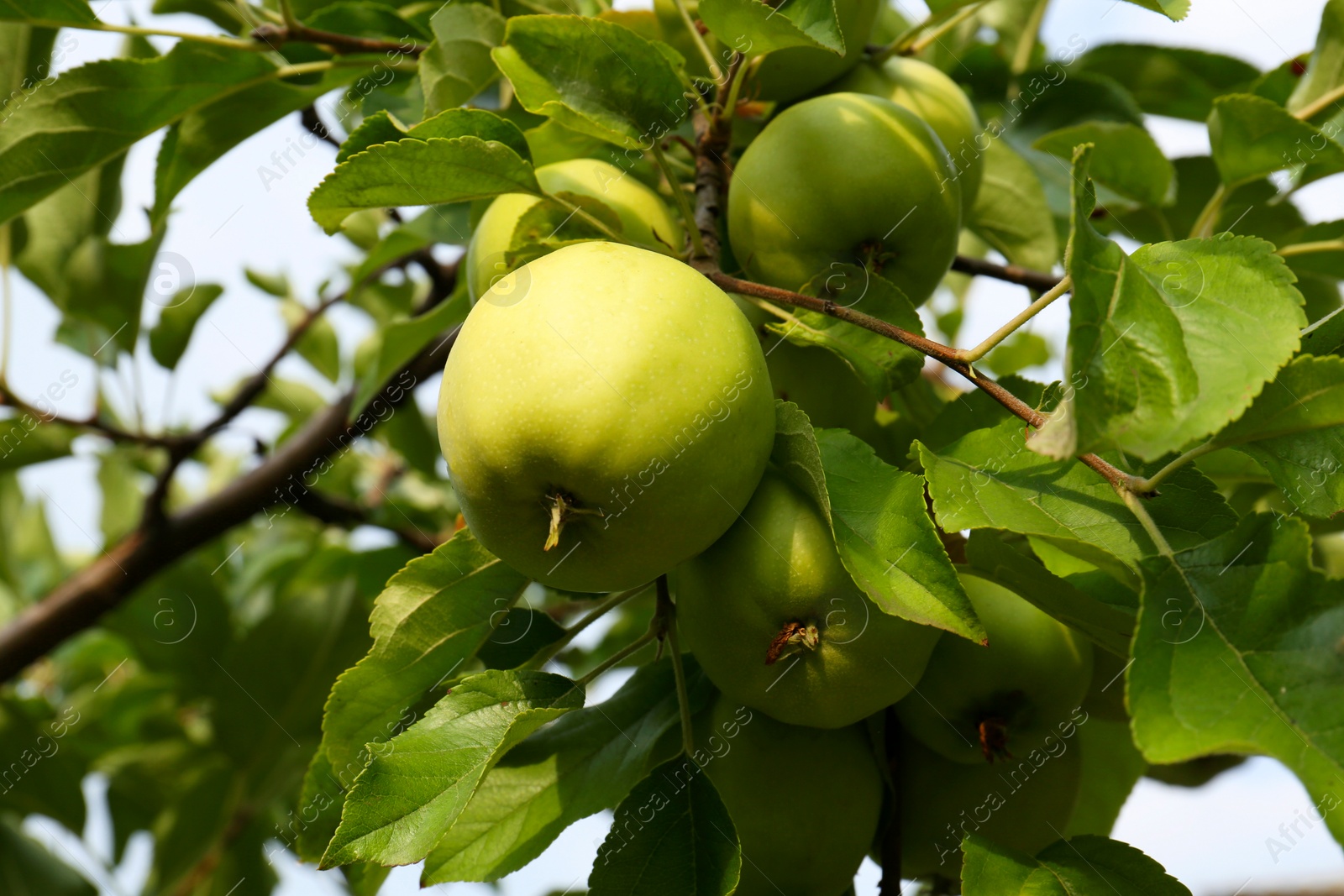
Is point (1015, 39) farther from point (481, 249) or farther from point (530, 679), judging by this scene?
point (530, 679)

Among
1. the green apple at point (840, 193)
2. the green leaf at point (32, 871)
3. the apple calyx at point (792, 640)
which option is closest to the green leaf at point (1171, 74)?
the green apple at point (840, 193)

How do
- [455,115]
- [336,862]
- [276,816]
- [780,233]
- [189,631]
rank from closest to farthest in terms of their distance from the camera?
1. [336,862]
2. [455,115]
3. [780,233]
4. [189,631]
5. [276,816]

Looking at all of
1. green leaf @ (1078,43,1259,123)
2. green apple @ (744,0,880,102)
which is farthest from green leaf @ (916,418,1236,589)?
green leaf @ (1078,43,1259,123)

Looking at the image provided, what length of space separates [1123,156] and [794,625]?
3.38ft

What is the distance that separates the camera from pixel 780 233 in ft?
3.77

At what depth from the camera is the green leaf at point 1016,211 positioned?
1.60 m

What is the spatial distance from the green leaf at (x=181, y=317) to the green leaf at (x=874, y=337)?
150 centimetres

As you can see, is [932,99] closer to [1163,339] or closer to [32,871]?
[1163,339]

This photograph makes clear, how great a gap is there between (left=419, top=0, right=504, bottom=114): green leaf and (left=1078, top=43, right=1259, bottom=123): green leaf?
3.97 ft

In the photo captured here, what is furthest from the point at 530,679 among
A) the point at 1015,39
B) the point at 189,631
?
the point at 1015,39

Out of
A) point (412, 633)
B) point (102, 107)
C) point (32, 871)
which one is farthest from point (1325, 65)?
point (32, 871)

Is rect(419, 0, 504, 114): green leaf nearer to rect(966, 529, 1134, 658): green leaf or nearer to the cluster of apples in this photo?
the cluster of apples

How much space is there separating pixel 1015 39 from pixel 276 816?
2.31 meters

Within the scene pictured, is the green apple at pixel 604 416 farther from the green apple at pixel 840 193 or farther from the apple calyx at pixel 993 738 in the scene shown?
the apple calyx at pixel 993 738
